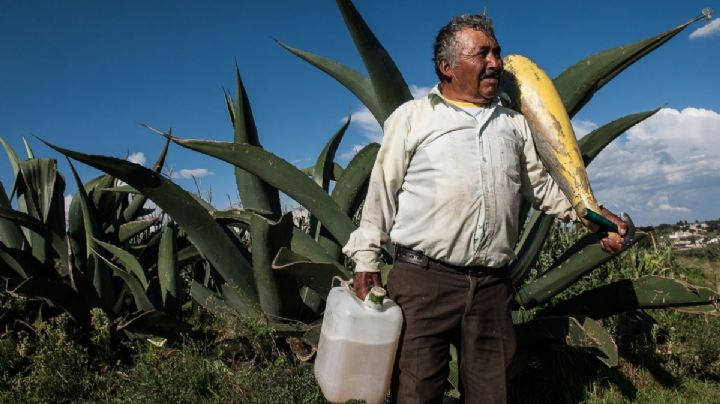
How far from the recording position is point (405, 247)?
2.24 m

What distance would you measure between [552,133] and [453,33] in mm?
480

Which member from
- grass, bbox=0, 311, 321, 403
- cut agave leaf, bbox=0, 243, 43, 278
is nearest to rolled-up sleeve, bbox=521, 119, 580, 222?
grass, bbox=0, 311, 321, 403

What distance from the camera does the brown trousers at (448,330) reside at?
7.19 feet

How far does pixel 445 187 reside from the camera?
84.1 inches

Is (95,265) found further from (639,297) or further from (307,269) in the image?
(639,297)

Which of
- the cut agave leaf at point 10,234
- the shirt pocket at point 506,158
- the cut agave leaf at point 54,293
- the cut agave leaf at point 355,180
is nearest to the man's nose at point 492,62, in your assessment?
the shirt pocket at point 506,158

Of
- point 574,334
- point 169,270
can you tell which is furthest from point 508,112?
point 169,270

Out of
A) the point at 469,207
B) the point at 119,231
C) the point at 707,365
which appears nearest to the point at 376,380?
the point at 469,207

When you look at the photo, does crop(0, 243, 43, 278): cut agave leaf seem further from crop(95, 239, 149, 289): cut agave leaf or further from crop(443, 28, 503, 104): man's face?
crop(443, 28, 503, 104): man's face

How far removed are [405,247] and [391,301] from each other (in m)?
0.19

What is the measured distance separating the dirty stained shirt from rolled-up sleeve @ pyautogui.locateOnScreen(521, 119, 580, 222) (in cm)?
7

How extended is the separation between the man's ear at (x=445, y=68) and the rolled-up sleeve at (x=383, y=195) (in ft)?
0.67

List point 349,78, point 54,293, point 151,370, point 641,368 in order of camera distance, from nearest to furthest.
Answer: point 349,78, point 151,370, point 641,368, point 54,293

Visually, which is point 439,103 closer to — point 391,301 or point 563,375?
point 391,301
